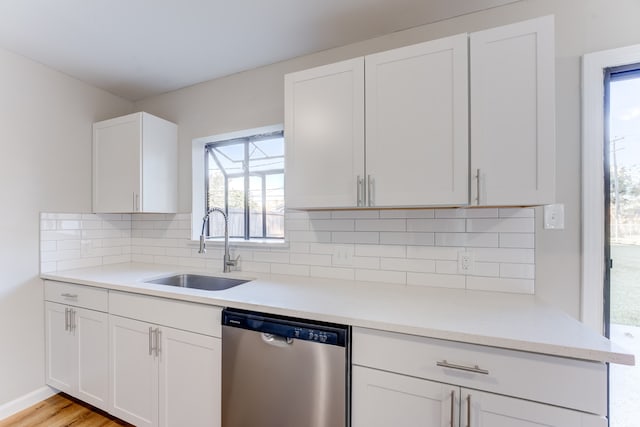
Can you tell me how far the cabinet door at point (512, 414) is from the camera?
0.92 metres

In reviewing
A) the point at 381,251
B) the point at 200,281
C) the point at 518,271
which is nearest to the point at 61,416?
the point at 200,281

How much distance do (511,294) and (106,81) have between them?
326cm

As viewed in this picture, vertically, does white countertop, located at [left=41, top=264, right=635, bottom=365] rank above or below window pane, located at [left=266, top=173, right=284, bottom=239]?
below

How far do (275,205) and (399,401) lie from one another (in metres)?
1.57

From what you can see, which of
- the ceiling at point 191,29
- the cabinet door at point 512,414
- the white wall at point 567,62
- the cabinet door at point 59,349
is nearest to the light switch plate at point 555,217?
the white wall at point 567,62

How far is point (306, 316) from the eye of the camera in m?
1.25

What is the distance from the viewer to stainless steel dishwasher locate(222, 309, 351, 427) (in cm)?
119

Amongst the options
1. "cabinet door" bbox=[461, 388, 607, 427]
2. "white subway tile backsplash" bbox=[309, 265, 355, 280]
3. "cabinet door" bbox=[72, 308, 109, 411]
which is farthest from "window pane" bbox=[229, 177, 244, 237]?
"cabinet door" bbox=[461, 388, 607, 427]

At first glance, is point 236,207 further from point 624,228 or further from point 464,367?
point 624,228

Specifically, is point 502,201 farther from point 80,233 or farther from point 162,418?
point 80,233

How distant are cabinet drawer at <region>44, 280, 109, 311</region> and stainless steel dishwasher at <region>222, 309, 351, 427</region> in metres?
1.00

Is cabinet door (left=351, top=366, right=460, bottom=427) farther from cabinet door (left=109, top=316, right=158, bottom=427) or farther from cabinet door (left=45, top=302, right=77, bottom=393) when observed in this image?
cabinet door (left=45, top=302, right=77, bottom=393)

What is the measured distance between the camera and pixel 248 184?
7.97ft

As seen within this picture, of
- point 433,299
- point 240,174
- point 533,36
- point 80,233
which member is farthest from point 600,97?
point 80,233
